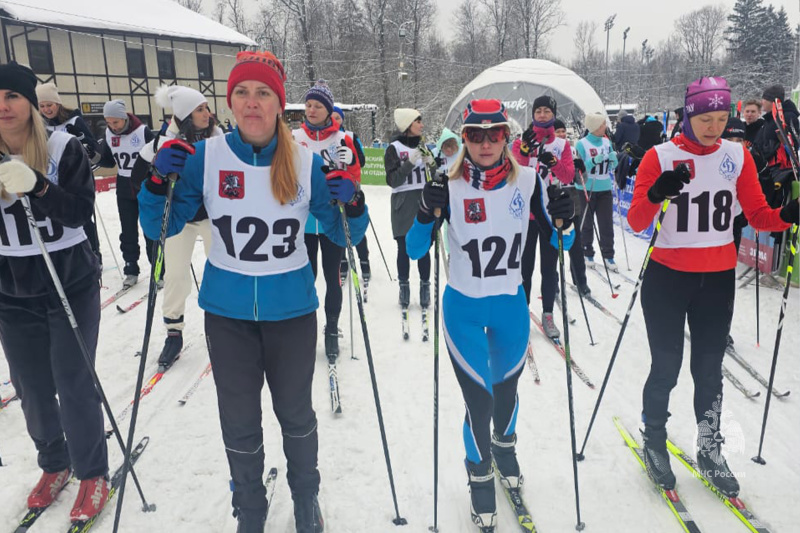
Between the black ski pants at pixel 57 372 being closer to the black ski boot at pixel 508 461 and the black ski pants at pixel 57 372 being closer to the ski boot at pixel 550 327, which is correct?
the black ski boot at pixel 508 461

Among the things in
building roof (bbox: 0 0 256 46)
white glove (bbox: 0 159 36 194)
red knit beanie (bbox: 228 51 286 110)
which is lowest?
white glove (bbox: 0 159 36 194)

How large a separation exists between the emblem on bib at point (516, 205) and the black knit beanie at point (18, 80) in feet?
8.26

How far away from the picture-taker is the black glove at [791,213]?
280 cm

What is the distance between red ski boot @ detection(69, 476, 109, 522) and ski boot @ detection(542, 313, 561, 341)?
4.05 m

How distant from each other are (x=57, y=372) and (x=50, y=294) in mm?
416

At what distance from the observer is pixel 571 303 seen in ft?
21.0

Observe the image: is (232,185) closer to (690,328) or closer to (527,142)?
(690,328)

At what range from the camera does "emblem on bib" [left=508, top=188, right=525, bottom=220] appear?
108 inches

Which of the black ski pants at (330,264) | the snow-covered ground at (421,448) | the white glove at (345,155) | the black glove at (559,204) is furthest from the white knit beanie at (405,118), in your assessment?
the black glove at (559,204)

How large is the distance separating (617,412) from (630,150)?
3.26 m

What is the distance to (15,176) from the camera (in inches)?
91.2

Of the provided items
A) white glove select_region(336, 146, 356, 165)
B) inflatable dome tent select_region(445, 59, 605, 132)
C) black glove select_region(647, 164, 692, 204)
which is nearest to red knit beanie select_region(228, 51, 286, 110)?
white glove select_region(336, 146, 356, 165)

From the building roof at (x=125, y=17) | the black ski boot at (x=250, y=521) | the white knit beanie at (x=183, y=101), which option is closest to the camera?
the black ski boot at (x=250, y=521)

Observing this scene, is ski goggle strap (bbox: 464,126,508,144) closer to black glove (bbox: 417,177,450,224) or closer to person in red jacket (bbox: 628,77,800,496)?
black glove (bbox: 417,177,450,224)
